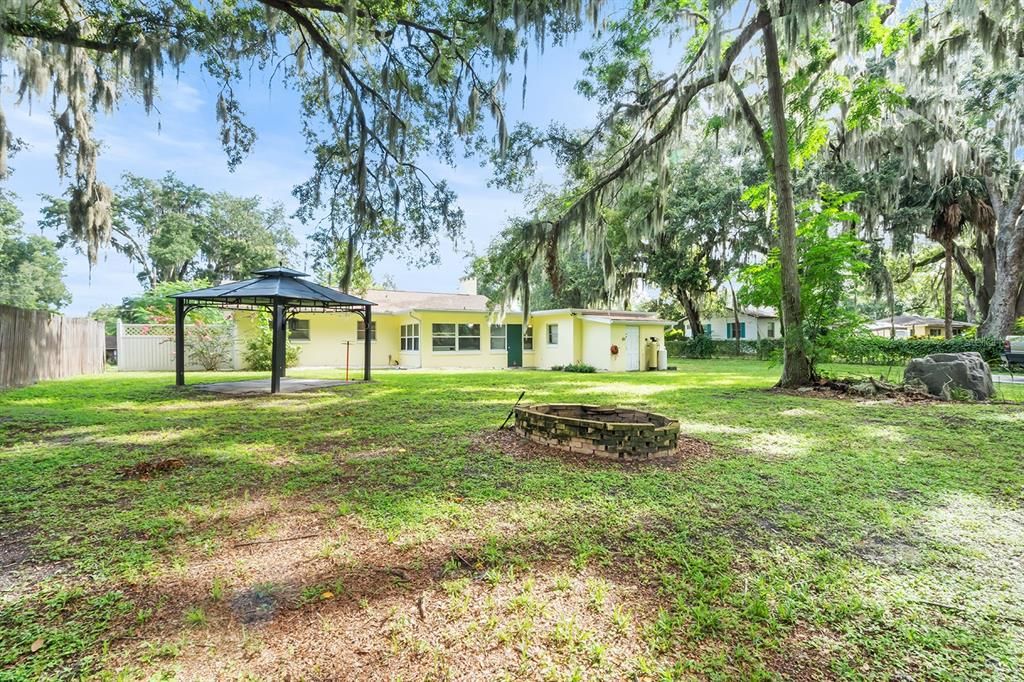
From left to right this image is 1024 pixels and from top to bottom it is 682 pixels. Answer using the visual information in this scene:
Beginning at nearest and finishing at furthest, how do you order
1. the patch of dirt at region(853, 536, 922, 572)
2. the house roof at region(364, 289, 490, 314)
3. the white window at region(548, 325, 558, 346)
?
the patch of dirt at region(853, 536, 922, 572)
the house roof at region(364, 289, 490, 314)
the white window at region(548, 325, 558, 346)

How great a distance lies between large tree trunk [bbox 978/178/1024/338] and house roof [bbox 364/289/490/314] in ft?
60.3

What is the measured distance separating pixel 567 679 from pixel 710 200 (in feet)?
72.0

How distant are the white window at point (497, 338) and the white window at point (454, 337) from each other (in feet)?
2.01

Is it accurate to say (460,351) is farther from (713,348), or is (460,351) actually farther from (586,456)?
(713,348)

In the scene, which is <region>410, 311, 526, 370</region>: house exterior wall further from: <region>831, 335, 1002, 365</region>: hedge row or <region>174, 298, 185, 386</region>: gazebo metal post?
<region>831, 335, 1002, 365</region>: hedge row

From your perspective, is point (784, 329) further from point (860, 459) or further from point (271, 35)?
point (271, 35)

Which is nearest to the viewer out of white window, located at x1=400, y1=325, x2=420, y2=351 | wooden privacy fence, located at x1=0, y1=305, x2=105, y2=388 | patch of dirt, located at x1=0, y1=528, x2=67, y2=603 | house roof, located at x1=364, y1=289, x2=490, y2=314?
patch of dirt, located at x1=0, y1=528, x2=67, y2=603

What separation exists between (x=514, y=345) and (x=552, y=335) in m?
1.71

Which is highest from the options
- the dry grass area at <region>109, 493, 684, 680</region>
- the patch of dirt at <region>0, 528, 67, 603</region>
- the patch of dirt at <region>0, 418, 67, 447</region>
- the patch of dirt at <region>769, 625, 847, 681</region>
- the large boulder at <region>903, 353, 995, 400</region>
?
the large boulder at <region>903, 353, 995, 400</region>

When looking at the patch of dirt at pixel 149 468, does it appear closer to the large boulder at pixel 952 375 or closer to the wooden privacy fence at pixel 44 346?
the wooden privacy fence at pixel 44 346

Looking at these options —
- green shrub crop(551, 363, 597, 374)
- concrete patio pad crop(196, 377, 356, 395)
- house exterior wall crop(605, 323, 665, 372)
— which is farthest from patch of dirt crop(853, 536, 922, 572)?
house exterior wall crop(605, 323, 665, 372)

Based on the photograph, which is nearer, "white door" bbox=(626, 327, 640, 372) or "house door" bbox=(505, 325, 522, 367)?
"white door" bbox=(626, 327, 640, 372)

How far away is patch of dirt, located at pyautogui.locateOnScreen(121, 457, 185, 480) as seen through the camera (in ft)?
12.9

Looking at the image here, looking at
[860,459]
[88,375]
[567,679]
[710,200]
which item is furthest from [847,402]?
[88,375]
